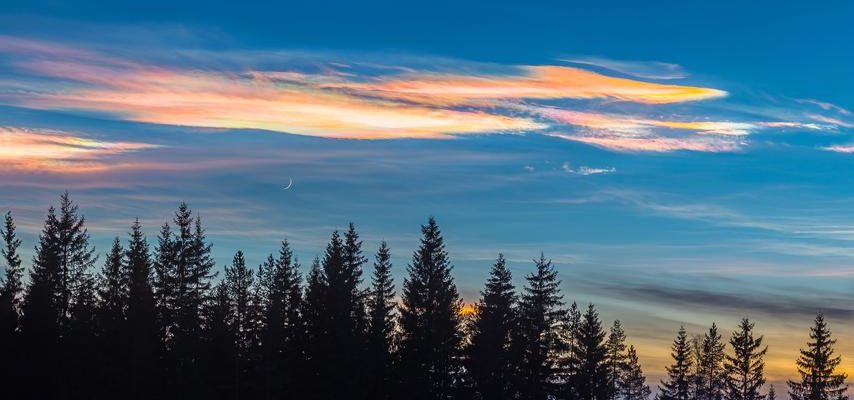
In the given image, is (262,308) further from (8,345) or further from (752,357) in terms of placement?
(752,357)

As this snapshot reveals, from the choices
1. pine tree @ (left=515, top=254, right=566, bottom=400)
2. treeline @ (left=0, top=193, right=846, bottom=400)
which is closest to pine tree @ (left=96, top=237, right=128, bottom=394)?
treeline @ (left=0, top=193, right=846, bottom=400)

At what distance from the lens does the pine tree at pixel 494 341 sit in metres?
81.2

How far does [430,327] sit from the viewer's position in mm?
81312

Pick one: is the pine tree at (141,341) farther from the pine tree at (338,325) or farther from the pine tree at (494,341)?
the pine tree at (494,341)

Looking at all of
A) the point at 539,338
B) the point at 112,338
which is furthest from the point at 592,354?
the point at 112,338

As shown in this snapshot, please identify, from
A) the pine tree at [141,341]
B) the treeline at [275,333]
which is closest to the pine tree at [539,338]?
the treeline at [275,333]

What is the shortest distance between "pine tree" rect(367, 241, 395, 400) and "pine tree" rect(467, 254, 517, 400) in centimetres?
660

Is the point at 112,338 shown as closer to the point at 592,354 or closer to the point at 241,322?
the point at 241,322

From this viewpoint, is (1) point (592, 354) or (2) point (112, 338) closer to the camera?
(2) point (112, 338)

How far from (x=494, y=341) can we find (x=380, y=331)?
8861 millimetres

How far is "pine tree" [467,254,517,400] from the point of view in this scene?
267 feet

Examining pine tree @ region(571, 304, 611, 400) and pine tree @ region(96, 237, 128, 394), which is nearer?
pine tree @ region(96, 237, 128, 394)

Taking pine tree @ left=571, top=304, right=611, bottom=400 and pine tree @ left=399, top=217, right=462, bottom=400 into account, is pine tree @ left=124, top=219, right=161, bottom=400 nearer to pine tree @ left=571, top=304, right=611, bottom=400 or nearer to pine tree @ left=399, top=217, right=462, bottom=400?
A: pine tree @ left=399, top=217, right=462, bottom=400

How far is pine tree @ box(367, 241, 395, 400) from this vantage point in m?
79.2
